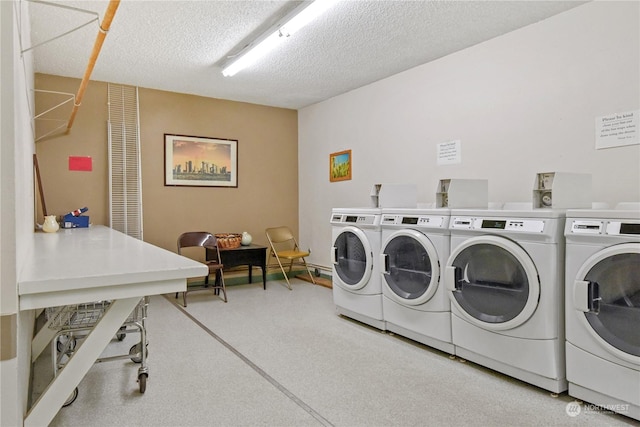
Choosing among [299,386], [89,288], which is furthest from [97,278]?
[299,386]

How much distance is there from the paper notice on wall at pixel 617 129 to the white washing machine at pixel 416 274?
128cm

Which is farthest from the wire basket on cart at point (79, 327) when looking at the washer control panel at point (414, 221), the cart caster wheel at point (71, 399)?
the washer control panel at point (414, 221)

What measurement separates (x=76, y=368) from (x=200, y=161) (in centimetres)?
454

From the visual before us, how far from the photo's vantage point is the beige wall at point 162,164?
4.77 m

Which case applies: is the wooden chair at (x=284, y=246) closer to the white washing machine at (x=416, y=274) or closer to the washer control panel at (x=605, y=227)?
the white washing machine at (x=416, y=274)

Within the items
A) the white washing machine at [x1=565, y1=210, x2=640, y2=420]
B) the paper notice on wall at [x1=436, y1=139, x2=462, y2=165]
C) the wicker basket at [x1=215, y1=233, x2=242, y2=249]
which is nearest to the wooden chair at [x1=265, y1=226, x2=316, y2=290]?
the wicker basket at [x1=215, y1=233, x2=242, y2=249]

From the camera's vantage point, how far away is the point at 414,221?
10.7 feet

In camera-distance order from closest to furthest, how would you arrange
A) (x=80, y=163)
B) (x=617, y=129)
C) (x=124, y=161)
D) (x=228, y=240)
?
(x=617, y=129) → (x=80, y=163) → (x=124, y=161) → (x=228, y=240)

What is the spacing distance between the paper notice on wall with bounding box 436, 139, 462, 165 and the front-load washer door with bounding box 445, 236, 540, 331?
1475 millimetres

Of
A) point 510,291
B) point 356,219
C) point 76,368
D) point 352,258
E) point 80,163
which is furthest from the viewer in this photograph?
point 80,163

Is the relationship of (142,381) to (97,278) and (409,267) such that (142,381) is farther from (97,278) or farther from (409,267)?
(409,267)

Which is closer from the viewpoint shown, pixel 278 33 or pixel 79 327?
pixel 79 327

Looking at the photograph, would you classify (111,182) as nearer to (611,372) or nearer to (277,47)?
(277,47)

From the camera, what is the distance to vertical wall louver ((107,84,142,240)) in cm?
504
